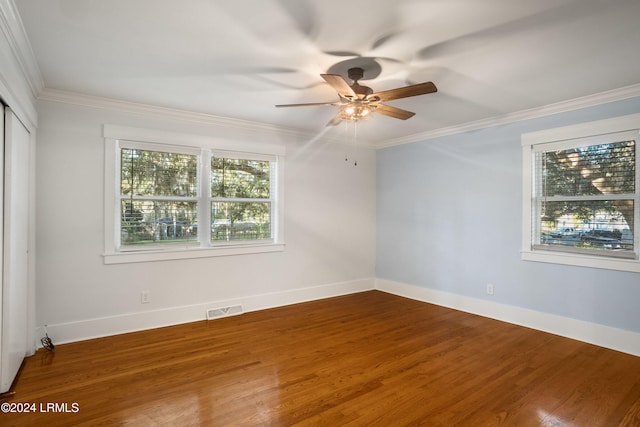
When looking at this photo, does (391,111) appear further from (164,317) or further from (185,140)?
(164,317)

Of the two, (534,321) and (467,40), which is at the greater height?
(467,40)

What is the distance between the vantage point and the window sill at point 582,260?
3.09 m

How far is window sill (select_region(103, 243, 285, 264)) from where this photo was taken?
3.50 meters

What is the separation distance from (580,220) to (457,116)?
1724 millimetres

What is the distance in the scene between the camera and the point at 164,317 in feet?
12.3

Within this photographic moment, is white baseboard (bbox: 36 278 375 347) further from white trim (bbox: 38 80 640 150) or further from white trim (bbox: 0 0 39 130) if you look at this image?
white trim (bbox: 38 80 640 150)

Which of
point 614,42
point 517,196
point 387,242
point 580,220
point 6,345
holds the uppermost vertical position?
point 614,42

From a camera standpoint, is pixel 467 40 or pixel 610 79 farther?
pixel 610 79

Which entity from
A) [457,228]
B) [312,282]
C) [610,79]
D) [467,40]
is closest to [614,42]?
[610,79]

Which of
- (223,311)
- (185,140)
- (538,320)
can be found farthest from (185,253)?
(538,320)

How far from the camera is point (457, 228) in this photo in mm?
4484

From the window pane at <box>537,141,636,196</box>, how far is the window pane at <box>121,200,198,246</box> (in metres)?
4.09

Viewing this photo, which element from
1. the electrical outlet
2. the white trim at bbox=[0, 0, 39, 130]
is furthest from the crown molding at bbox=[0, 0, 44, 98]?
the electrical outlet

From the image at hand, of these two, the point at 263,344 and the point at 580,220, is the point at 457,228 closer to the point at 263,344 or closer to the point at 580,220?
the point at 580,220
